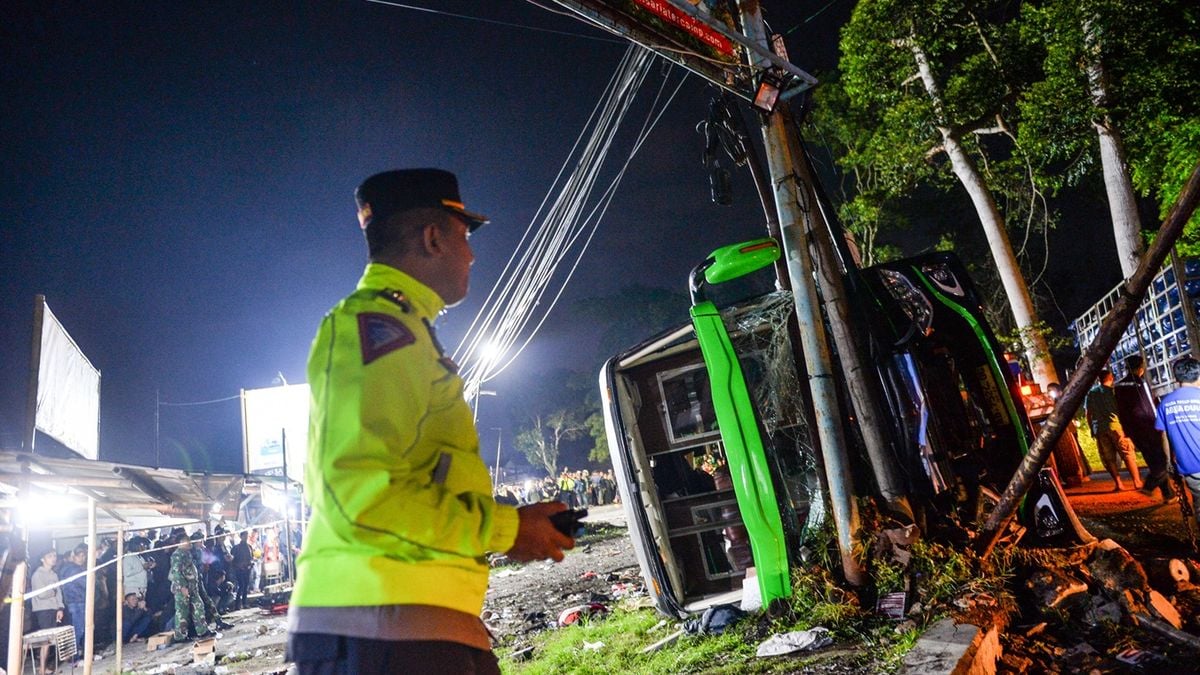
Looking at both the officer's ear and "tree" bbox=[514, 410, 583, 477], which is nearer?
the officer's ear

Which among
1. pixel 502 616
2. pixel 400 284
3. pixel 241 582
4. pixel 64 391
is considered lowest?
pixel 502 616

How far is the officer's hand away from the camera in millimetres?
1592

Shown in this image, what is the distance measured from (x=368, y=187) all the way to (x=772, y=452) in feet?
14.8

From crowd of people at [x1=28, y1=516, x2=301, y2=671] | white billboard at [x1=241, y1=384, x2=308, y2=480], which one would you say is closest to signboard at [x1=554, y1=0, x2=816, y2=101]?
crowd of people at [x1=28, y1=516, x2=301, y2=671]

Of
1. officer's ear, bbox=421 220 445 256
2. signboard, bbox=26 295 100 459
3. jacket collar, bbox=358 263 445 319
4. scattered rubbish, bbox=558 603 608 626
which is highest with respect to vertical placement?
signboard, bbox=26 295 100 459

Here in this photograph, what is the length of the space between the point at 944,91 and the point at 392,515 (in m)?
16.7

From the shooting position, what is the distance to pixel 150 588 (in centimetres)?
1200

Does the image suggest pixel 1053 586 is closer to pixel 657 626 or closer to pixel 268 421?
pixel 657 626

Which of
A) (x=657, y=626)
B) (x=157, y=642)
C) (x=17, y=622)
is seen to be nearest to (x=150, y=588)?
(x=157, y=642)

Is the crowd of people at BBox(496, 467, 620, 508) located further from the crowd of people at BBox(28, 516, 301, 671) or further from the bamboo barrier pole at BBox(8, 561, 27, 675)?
the bamboo barrier pole at BBox(8, 561, 27, 675)

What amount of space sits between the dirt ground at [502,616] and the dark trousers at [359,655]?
658 centimetres

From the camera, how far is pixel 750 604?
18.0 feet

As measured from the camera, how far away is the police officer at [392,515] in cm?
134

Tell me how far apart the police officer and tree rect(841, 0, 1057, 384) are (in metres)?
15.0
